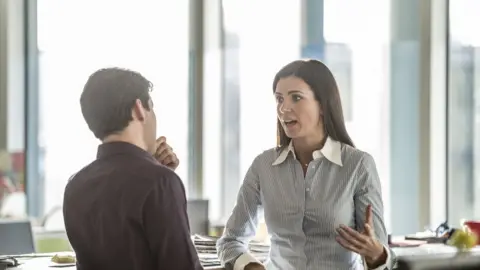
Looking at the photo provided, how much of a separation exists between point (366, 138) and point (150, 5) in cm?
182

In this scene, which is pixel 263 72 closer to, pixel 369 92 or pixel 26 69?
pixel 369 92

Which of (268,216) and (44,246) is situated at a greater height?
(268,216)

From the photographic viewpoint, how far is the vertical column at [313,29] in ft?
17.6

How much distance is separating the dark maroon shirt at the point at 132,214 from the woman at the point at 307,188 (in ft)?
1.87

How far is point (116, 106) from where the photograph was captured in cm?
181

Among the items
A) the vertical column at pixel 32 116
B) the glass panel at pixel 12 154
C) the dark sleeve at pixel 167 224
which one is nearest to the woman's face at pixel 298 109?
the dark sleeve at pixel 167 224

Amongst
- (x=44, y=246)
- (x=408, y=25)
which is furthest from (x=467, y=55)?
(x=44, y=246)

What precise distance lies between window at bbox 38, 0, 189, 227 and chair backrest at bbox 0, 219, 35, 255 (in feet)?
4.45

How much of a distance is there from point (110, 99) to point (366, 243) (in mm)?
778

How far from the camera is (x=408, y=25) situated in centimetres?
502

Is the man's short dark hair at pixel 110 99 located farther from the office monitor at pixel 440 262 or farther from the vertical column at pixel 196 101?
the vertical column at pixel 196 101

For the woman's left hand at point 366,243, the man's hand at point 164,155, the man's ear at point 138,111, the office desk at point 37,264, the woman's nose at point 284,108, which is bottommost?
the office desk at point 37,264

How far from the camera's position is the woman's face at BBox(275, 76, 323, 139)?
7.48 feet

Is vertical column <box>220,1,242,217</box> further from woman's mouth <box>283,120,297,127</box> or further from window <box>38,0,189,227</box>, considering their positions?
woman's mouth <box>283,120,297,127</box>
